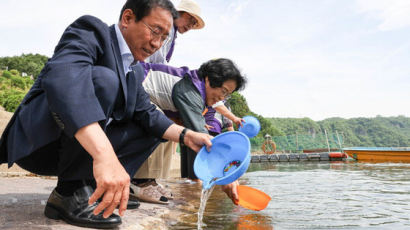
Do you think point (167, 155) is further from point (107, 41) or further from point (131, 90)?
point (107, 41)

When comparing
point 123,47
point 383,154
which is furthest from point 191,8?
point 383,154

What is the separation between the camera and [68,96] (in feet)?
2.88

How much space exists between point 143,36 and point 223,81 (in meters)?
1.17

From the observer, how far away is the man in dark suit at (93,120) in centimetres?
86

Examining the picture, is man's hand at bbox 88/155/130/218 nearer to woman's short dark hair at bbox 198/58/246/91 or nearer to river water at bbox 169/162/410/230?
river water at bbox 169/162/410/230

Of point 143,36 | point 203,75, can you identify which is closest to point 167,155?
point 203,75

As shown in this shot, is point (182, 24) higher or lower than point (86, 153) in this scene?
higher

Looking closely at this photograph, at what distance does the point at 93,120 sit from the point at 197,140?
30.0 inches

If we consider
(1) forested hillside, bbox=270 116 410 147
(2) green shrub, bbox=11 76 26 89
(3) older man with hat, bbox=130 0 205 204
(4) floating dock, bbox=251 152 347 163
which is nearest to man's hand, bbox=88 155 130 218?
(3) older man with hat, bbox=130 0 205 204

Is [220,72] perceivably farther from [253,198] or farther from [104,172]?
[104,172]

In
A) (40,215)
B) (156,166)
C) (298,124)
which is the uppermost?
(298,124)

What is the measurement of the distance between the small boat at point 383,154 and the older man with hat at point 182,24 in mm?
10641

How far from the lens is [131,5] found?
4.63 feet

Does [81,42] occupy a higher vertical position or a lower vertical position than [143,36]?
lower
